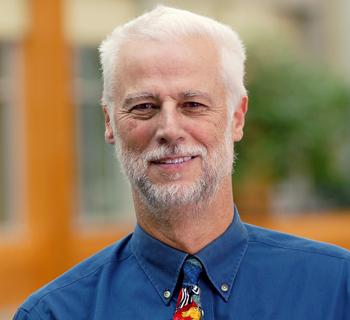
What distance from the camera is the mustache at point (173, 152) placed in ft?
8.45

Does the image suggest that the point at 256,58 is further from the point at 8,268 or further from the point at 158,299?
the point at 158,299

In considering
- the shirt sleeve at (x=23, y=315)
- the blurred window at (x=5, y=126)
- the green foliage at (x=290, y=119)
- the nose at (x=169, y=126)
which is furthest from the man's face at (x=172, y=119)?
the green foliage at (x=290, y=119)

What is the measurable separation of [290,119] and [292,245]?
998cm

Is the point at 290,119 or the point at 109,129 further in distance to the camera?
the point at 290,119

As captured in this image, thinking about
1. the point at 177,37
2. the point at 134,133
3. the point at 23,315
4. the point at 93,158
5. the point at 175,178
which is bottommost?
the point at 93,158

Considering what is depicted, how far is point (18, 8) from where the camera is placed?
1150 cm

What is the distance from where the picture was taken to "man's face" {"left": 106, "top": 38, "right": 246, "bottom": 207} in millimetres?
2580

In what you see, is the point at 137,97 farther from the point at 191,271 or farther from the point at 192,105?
the point at 191,271

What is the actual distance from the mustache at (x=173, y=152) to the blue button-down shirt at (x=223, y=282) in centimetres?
25

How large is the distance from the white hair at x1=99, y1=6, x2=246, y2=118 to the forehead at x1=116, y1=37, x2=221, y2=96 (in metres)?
0.02

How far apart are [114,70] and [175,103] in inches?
9.1

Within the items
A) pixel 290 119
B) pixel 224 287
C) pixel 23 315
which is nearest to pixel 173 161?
pixel 224 287

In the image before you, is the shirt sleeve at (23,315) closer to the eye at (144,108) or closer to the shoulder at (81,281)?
the shoulder at (81,281)

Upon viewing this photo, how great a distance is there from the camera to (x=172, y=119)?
2555 mm
